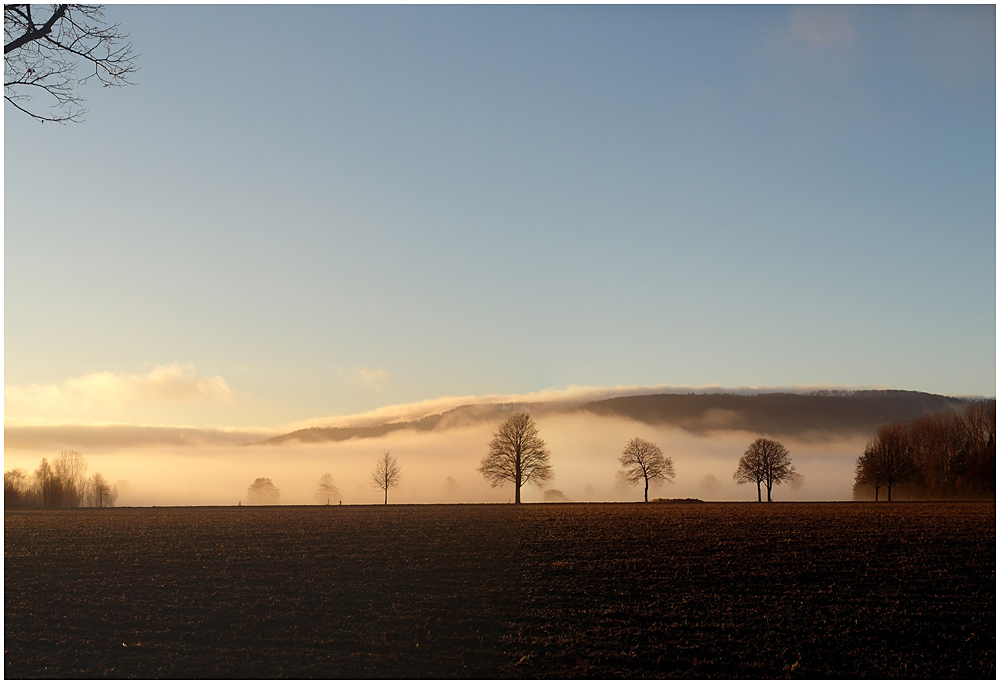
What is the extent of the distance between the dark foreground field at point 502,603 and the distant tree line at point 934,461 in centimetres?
4317

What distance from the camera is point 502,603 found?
17609 millimetres

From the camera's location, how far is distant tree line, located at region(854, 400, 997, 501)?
217ft

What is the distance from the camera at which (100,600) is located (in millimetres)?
17406

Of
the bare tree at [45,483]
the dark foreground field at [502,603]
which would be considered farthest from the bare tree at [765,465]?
the bare tree at [45,483]

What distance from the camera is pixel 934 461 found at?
72750mm

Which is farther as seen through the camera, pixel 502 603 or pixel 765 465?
pixel 765 465

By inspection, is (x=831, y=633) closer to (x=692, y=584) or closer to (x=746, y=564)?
(x=692, y=584)

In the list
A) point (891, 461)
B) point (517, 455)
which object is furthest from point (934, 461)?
point (517, 455)

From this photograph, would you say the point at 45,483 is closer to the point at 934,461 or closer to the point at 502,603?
the point at 502,603

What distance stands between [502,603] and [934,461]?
73.3 m

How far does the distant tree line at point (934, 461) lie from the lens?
66250mm

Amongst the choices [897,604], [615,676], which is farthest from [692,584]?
[615,676]

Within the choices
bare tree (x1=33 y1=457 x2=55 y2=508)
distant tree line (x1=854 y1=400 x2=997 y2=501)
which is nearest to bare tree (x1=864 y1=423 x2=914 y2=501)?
distant tree line (x1=854 y1=400 x2=997 y2=501)

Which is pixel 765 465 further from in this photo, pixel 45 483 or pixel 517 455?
pixel 45 483
